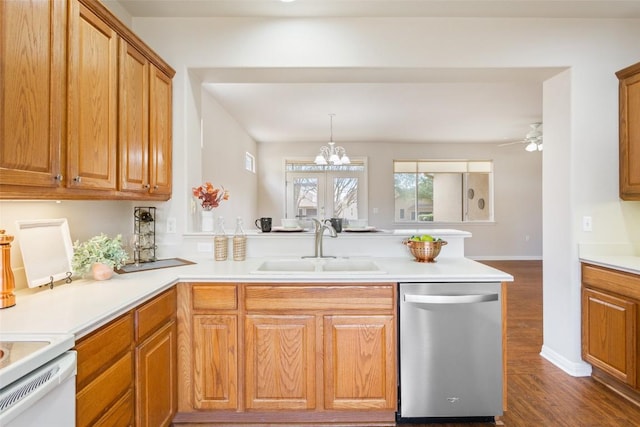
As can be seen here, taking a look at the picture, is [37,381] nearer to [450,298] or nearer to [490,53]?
[450,298]

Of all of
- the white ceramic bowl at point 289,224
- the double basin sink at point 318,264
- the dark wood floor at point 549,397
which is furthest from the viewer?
the white ceramic bowl at point 289,224

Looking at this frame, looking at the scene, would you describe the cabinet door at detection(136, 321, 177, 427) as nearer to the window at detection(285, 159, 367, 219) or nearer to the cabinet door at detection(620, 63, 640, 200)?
the cabinet door at detection(620, 63, 640, 200)

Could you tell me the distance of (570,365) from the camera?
2.47 metres

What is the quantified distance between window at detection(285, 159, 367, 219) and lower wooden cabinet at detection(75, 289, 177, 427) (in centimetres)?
569

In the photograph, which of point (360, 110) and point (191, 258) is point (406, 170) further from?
point (191, 258)

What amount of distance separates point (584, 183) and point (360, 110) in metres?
3.08

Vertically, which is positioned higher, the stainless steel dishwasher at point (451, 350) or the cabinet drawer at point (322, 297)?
the cabinet drawer at point (322, 297)

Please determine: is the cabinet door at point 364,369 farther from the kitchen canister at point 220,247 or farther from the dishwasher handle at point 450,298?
the kitchen canister at point 220,247

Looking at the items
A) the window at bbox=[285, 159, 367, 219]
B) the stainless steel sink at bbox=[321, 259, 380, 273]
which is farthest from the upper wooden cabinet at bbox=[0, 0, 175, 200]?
the window at bbox=[285, 159, 367, 219]

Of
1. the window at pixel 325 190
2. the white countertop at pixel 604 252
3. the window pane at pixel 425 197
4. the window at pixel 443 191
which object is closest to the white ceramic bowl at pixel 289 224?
the white countertop at pixel 604 252

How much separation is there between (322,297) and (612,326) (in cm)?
197

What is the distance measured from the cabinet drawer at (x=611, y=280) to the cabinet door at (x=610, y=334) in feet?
0.17

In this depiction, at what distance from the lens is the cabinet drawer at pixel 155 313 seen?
1.47 metres

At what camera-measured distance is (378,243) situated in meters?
2.47
